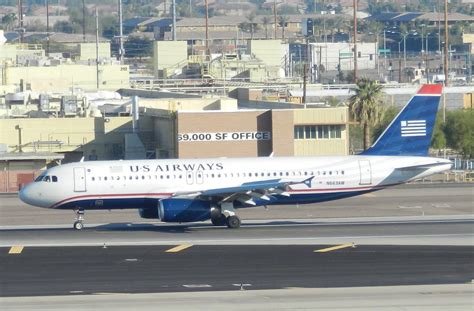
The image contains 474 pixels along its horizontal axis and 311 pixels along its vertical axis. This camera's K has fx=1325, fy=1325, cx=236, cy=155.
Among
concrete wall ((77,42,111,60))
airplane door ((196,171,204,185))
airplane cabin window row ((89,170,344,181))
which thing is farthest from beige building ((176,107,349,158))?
concrete wall ((77,42,111,60))

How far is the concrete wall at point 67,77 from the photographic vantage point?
122 metres

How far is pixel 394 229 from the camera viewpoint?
49281 millimetres

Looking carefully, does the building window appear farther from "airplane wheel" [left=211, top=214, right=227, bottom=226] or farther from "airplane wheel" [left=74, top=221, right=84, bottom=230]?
"airplane wheel" [left=74, top=221, right=84, bottom=230]

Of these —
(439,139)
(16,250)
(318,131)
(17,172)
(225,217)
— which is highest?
(318,131)

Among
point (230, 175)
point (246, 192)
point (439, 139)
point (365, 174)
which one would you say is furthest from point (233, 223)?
point (439, 139)

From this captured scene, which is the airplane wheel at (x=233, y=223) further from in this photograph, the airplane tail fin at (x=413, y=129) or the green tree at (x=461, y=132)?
the green tree at (x=461, y=132)

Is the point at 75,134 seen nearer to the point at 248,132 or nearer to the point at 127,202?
the point at 248,132

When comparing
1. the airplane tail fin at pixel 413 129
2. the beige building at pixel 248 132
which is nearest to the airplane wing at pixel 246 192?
the airplane tail fin at pixel 413 129

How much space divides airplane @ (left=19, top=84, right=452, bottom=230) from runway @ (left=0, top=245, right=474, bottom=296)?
20.6ft

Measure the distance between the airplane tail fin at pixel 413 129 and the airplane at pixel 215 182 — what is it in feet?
1.06

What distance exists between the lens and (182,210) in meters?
49.2

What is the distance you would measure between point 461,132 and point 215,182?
137ft

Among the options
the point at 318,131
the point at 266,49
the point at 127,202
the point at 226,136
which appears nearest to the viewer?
the point at 127,202

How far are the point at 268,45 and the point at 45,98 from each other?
223 ft
